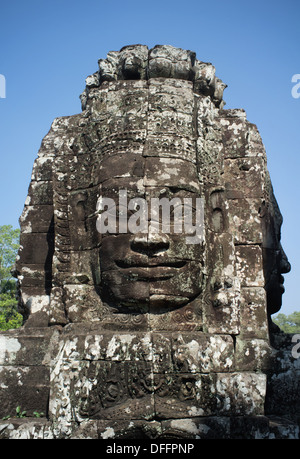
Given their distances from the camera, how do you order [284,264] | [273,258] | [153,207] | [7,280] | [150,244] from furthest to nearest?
[7,280] < [284,264] < [273,258] < [153,207] < [150,244]

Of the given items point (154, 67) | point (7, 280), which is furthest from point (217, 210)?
point (7, 280)

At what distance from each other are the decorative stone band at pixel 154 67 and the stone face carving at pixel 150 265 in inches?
0.7

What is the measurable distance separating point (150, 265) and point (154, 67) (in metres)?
2.45

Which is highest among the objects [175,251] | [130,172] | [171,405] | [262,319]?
[130,172]

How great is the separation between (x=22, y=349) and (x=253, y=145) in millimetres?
3762

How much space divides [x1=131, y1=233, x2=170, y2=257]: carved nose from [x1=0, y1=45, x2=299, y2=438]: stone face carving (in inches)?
0.6

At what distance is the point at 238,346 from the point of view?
5.52 metres

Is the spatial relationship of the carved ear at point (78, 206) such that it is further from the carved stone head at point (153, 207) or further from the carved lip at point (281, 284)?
the carved lip at point (281, 284)

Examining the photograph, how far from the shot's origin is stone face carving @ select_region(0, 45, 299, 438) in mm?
4766

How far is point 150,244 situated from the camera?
5145 millimetres

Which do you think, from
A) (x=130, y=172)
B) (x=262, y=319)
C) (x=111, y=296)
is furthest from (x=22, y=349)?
(x=262, y=319)

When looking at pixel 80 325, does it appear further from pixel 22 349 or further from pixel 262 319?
pixel 262 319

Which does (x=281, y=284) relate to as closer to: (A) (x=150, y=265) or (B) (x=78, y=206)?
(A) (x=150, y=265)
